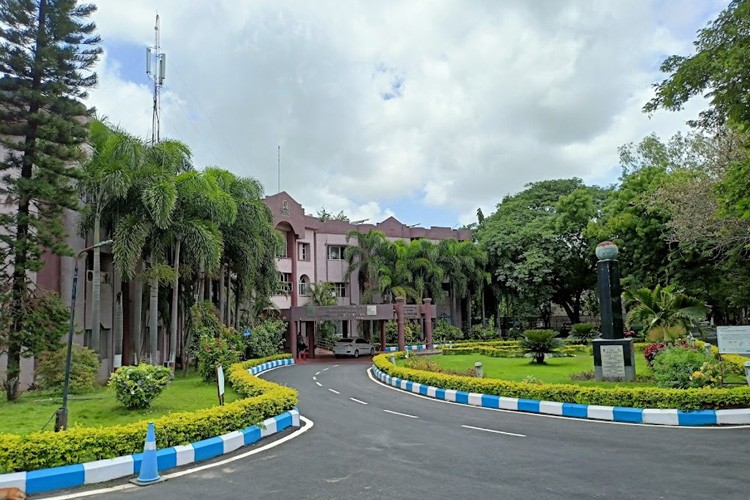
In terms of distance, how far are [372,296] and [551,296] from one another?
13883 mm

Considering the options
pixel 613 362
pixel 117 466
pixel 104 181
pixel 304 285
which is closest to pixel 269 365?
pixel 304 285

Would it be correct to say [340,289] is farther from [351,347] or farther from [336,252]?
[351,347]

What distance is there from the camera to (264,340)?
29.0m

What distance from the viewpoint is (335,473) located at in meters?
7.57

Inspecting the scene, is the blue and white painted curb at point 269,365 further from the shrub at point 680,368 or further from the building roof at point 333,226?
the shrub at point 680,368

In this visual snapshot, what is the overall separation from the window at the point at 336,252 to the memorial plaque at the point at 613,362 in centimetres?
2687

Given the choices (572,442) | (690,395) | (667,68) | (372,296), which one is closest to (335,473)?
(572,442)

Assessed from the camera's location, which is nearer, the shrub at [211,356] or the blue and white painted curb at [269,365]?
the shrub at [211,356]

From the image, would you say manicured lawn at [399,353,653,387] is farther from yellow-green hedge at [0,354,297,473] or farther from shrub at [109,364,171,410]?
shrub at [109,364,171,410]

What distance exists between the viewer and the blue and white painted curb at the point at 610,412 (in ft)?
34.9

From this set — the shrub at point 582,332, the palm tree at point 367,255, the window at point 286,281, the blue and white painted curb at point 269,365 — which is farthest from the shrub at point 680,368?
the palm tree at point 367,255

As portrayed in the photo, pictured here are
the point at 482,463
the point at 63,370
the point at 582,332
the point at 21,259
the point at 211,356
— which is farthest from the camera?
the point at 582,332

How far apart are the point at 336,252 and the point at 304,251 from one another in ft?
9.59

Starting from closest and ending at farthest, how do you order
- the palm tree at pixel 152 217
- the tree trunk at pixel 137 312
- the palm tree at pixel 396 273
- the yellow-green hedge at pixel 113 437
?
1. the yellow-green hedge at pixel 113 437
2. the palm tree at pixel 152 217
3. the tree trunk at pixel 137 312
4. the palm tree at pixel 396 273
